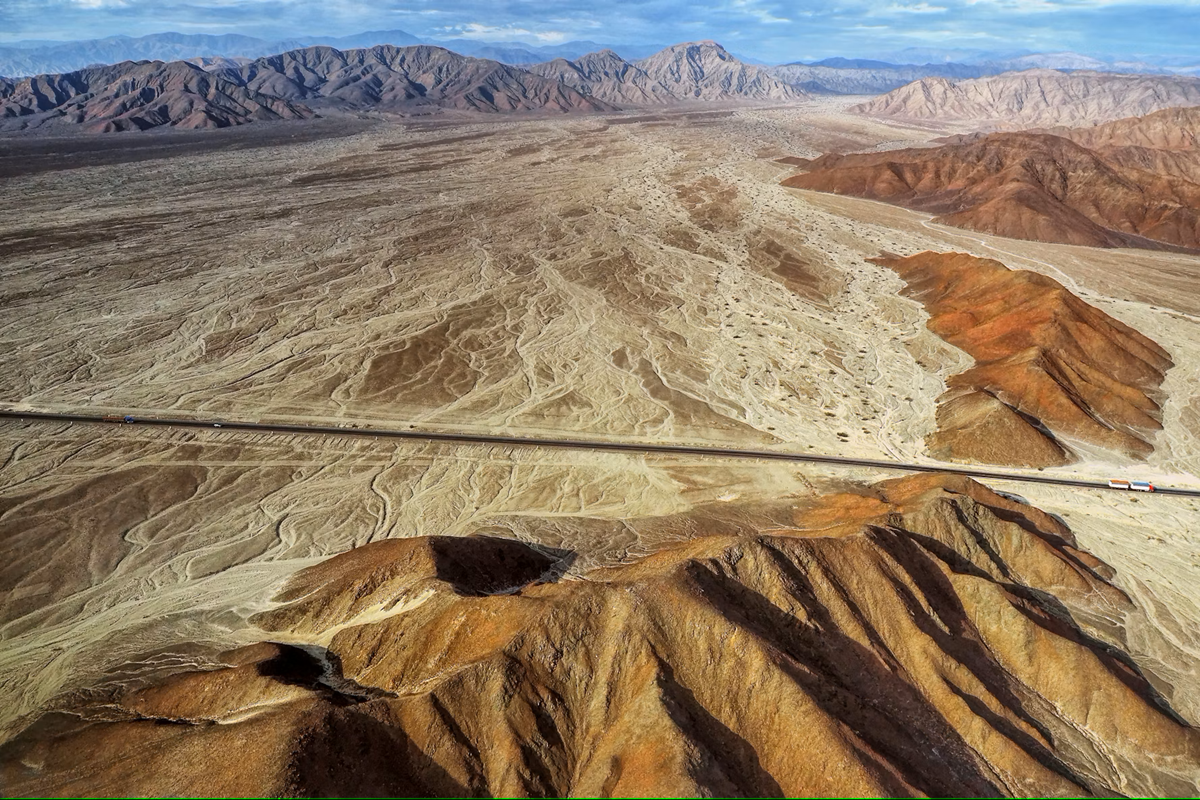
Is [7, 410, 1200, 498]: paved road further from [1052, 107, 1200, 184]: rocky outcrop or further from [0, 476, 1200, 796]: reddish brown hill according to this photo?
[1052, 107, 1200, 184]: rocky outcrop

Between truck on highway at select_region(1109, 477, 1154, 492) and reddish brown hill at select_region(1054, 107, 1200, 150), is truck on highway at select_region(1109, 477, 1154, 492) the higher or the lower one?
the lower one

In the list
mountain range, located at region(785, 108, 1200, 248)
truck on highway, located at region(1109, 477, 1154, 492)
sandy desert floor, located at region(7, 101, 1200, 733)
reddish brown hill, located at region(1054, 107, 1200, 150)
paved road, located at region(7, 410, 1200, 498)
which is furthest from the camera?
reddish brown hill, located at region(1054, 107, 1200, 150)

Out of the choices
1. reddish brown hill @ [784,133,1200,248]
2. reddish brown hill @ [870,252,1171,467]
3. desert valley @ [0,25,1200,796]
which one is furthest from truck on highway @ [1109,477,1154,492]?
reddish brown hill @ [784,133,1200,248]

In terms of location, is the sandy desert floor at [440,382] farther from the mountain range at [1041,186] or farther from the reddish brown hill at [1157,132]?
the reddish brown hill at [1157,132]

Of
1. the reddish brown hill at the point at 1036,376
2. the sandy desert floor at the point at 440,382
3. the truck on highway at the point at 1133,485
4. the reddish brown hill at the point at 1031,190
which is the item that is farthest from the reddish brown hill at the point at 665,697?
the reddish brown hill at the point at 1031,190

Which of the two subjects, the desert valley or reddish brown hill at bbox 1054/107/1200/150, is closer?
the desert valley

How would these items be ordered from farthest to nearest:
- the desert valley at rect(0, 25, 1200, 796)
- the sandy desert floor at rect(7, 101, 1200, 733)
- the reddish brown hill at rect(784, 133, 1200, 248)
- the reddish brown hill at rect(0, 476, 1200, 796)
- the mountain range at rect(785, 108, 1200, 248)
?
the mountain range at rect(785, 108, 1200, 248) → the reddish brown hill at rect(784, 133, 1200, 248) → the sandy desert floor at rect(7, 101, 1200, 733) → the desert valley at rect(0, 25, 1200, 796) → the reddish brown hill at rect(0, 476, 1200, 796)
